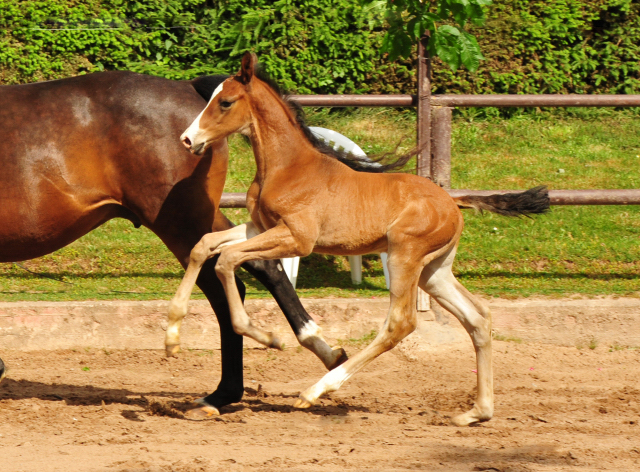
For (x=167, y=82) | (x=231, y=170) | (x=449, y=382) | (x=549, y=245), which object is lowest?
(x=449, y=382)

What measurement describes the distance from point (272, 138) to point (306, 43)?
535 cm

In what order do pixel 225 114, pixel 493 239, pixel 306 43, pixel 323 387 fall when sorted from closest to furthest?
pixel 323 387
pixel 225 114
pixel 493 239
pixel 306 43

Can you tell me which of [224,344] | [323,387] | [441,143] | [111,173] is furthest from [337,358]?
[441,143]

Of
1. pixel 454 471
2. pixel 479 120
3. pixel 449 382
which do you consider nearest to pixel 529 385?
pixel 449 382

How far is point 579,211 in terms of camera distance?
24.4ft

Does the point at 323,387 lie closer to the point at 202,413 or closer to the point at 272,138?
the point at 202,413

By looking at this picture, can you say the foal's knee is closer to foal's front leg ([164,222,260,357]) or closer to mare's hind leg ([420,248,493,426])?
foal's front leg ([164,222,260,357])

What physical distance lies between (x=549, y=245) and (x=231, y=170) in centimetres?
343

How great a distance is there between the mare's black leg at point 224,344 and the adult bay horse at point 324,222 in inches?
6.7

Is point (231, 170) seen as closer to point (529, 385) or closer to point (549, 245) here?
point (549, 245)

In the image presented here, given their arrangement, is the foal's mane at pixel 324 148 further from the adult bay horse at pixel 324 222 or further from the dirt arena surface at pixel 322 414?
the dirt arena surface at pixel 322 414

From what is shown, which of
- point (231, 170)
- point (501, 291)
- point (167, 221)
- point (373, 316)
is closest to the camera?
point (167, 221)

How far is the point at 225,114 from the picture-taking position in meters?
3.77

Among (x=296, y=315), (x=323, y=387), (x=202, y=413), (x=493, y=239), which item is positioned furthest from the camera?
(x=493, y=239)
